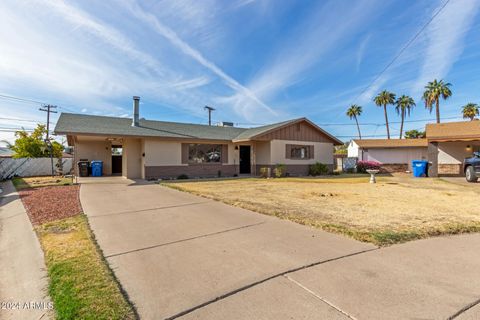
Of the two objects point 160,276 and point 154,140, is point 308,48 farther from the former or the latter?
point 160,276

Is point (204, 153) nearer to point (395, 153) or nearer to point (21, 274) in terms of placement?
point (21, 274)

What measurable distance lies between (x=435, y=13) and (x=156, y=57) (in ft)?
41.0

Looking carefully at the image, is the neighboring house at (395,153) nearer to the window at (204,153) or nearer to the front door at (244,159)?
the front door at (244,159)

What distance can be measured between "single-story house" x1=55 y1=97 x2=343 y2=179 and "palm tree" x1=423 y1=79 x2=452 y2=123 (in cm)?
2268

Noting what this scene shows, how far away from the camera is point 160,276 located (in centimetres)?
271

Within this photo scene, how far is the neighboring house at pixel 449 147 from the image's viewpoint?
15.9m

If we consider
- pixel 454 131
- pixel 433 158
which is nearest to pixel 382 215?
pixel 433 158

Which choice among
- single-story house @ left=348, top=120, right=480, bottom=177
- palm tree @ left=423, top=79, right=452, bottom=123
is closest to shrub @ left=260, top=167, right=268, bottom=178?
single-story house @ left=348, top=120, right=480, bottom=177

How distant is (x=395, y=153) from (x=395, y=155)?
0.20m

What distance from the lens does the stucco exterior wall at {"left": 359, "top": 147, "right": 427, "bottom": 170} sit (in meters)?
23.2

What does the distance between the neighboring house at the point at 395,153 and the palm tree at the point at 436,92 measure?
1195 cm

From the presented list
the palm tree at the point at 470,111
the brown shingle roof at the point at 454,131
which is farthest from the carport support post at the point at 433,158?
the palm tree at the point at 470,111

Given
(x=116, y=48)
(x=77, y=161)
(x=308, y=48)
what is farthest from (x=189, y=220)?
(x=77, y=161)

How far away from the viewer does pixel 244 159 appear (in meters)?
18.1
